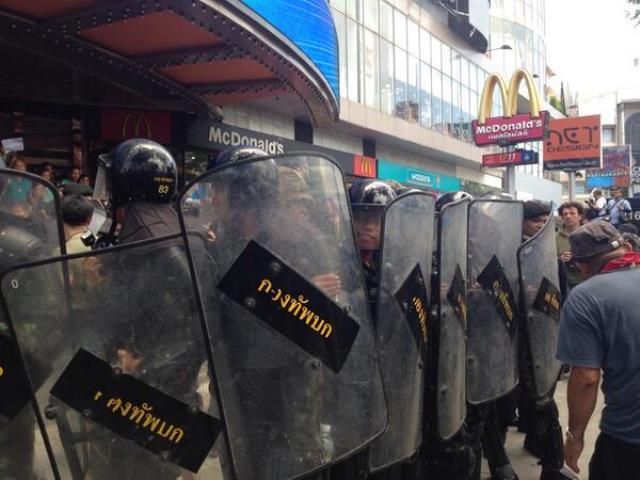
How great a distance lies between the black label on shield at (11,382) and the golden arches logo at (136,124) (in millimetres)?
9530

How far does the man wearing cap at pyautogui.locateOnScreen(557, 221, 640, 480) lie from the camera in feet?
7.47

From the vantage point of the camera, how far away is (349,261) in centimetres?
185

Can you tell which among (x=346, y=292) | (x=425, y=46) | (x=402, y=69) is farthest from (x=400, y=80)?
(x=346, y=292)

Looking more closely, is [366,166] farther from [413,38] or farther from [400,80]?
[413,38]

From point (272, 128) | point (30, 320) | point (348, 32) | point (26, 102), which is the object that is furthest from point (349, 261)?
point (348, 32)

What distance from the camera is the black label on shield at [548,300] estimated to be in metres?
3.11

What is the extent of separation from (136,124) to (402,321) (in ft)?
30.7

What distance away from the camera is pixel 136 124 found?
1049 centimetres

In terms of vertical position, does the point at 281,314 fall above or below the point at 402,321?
above

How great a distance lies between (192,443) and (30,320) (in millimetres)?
534

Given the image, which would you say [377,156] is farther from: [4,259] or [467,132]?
[4,259]

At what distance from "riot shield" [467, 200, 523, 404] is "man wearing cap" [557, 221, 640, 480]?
17.1 inches

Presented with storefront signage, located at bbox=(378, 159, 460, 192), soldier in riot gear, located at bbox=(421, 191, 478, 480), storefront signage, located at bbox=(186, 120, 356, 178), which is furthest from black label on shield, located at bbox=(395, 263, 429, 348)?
storefront signage, located at bbox=(378, 159, 460, 192)

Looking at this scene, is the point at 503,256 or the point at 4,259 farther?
the point at 503,256
